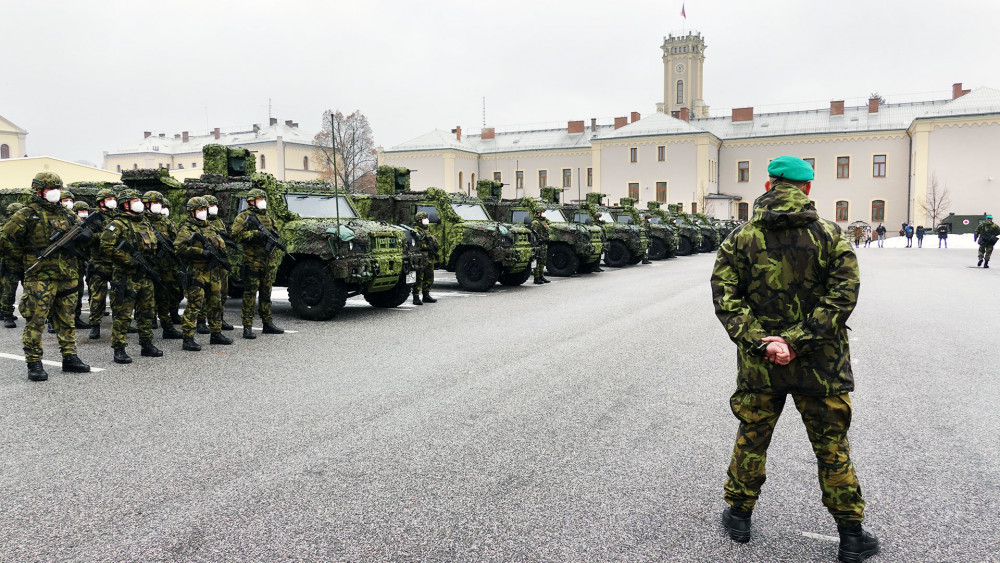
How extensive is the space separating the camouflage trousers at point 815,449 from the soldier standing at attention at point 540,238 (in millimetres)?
12283

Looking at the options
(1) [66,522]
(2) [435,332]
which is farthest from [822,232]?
(2) [435,332]

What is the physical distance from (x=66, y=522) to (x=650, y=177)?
183 ft

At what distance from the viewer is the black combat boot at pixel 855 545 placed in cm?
307

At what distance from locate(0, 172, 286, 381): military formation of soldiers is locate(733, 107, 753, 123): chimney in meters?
56.3

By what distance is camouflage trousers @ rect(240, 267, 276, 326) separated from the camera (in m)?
8.67

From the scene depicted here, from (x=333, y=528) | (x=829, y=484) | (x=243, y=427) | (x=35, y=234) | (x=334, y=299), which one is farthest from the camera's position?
(x=334, y=299)

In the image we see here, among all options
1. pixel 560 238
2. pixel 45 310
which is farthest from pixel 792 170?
pixel 560 238

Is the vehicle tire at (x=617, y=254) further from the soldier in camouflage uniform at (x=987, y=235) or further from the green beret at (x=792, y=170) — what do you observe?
the green beret at (x=792, y=170)

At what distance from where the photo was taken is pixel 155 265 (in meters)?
8.34

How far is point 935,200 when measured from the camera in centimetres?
4916

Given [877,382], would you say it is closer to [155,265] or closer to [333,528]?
[333,528]

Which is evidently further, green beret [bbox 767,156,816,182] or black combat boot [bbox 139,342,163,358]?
black combat boot [bbox 139,342,163,358]

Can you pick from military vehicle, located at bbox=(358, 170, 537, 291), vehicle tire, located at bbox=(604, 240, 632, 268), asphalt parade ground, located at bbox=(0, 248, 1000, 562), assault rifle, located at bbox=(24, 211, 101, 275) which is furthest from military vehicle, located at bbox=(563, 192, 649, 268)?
assault rifle, located at bbox=(24, 211, 101, 275)

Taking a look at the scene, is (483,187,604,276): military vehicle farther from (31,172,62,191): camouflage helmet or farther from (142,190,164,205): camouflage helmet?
(31,172,62,191): camouflage helmet
